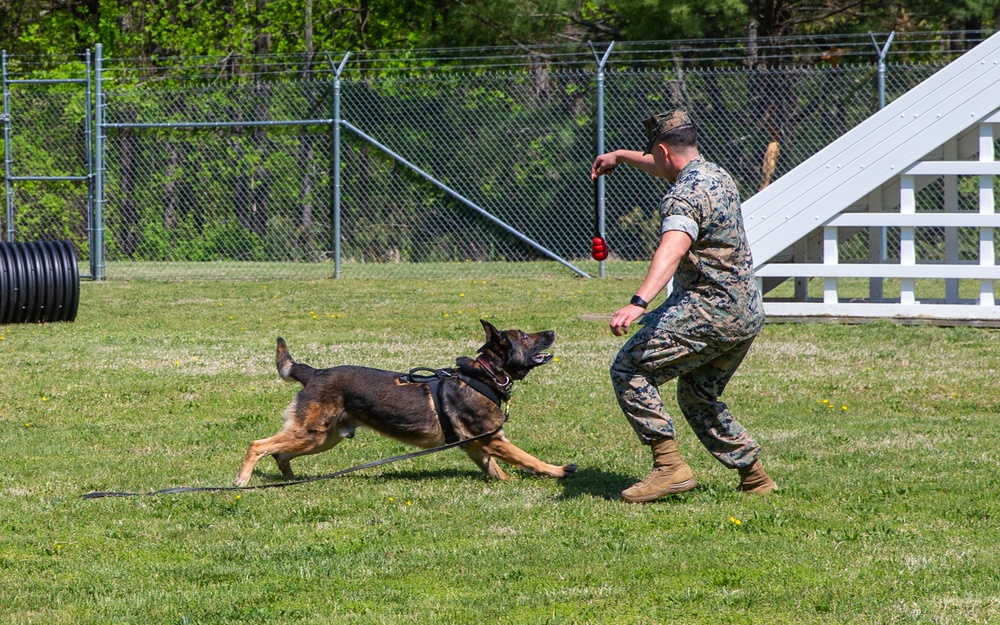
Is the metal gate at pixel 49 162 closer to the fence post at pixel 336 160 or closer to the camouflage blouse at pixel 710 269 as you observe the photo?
the fence post at pixel 336 160

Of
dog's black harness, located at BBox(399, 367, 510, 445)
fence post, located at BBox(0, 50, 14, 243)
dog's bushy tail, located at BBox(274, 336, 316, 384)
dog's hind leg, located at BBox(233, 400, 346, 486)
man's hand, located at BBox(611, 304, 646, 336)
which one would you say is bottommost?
dog's hind leg, located at BBox(233, 400, 346, 486)

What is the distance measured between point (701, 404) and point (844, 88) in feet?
43.0

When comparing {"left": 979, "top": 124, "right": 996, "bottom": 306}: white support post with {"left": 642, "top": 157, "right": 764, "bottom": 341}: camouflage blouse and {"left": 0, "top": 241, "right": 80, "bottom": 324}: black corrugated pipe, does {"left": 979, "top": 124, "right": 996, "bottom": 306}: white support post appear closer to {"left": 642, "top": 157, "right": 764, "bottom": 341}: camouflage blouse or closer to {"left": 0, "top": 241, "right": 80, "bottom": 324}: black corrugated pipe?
{"left": 642, "top": 157, "right": 764, "bottom": 341}: camouflage blouse

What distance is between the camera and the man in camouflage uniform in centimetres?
512

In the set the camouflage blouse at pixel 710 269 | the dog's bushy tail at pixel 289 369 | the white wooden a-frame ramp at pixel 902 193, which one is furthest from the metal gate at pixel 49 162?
the camouflage blouse at pixel 710 269

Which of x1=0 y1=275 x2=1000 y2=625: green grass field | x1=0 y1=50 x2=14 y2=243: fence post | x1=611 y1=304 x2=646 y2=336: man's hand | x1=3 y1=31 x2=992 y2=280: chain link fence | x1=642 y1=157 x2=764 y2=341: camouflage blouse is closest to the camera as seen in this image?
x1=0 y1=275 x2=1000 y2=625: green grass field

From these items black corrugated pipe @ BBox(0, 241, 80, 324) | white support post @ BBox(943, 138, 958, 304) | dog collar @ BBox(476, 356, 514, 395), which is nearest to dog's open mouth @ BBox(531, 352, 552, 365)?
dog collar @ BBox(476, 356, 514, 395)

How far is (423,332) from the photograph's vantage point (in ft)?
37.7

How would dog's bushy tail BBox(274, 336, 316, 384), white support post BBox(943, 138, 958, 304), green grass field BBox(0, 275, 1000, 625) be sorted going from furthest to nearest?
1. white support post BBox(943, 138, 958, 304)
2. dog's bushy tail BBox(274, 336, 316, 384)
3. green grass field BBox(0, 275, 1000, 625)

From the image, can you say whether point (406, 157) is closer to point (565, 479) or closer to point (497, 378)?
point (497, 378)

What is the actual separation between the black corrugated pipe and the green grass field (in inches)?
79.2

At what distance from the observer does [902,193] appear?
11.7 metres

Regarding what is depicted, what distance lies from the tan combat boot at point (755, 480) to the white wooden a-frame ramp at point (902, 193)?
642 cm

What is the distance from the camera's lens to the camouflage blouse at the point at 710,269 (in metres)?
5.11
